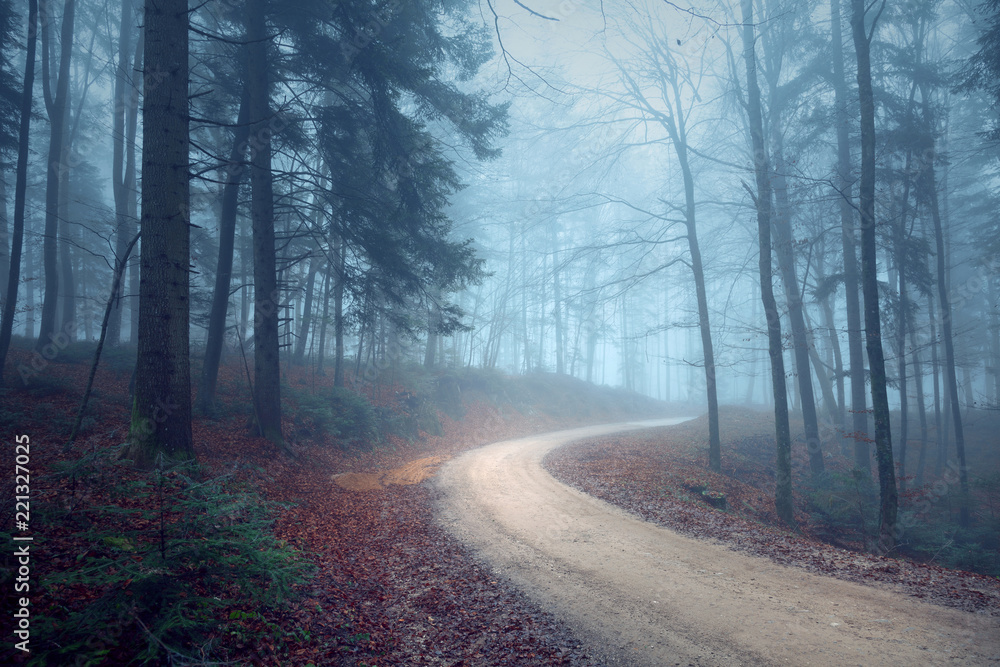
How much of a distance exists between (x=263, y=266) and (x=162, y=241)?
451 cm

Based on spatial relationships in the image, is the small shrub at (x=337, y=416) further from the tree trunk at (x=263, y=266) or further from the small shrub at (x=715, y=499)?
the small shrub at (x=715, y=499)

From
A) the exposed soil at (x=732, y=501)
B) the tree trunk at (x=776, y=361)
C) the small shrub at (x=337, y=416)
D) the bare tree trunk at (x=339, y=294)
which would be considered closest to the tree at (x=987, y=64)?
the tree trunk at (x=776, y=361)

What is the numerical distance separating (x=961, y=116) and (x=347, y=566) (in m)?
33.2

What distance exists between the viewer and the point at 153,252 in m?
6.13

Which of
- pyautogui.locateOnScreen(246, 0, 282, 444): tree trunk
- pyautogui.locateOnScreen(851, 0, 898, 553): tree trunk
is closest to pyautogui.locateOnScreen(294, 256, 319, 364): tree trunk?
pyautogui.locateOnScreen(246, 0, 282, 444): tree trunk

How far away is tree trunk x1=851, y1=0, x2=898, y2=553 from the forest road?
14.6 feet

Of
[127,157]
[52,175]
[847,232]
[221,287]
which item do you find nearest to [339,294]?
[221,287]

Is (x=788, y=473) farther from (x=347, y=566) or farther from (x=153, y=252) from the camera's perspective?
(x=153, y=252)

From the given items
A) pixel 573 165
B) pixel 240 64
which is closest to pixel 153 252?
pixel 240 64

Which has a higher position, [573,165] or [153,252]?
[573,165]

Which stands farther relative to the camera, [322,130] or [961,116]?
[961,116]

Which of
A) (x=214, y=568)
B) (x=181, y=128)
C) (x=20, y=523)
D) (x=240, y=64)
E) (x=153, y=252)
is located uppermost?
(x=240, y=64)

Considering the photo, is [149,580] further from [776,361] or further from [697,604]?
[776,361]

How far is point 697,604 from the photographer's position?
487 cm
